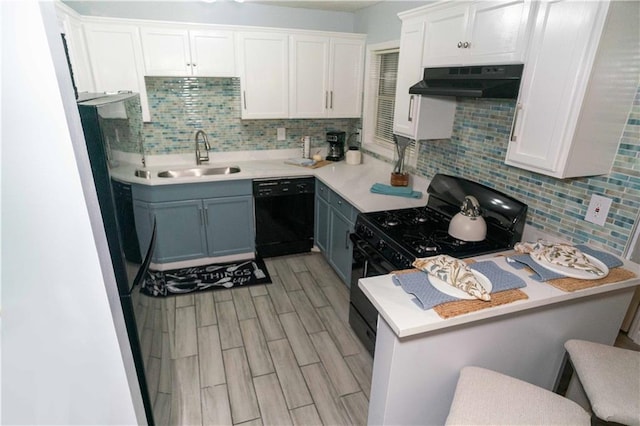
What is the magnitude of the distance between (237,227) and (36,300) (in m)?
2.67

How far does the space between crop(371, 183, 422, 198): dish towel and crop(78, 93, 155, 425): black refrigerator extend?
1856 mm

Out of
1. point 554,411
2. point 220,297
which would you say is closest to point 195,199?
point 220,297

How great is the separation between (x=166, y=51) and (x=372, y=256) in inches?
97.4

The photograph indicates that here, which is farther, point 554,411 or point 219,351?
point 219,351

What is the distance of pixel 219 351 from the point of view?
239 centimetres

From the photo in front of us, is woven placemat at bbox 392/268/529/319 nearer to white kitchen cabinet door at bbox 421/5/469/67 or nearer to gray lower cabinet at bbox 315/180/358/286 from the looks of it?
white kitchen cabinet door at bbox 421/5/469/67

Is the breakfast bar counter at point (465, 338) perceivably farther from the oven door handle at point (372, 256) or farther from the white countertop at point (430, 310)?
the oven door handle at point (372, 256)

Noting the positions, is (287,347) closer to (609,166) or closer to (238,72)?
(609,166)

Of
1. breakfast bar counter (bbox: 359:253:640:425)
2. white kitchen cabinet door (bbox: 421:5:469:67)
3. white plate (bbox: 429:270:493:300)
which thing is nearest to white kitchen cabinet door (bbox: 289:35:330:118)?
white kitchen cabinet door (bbox: 421:5:469:67)

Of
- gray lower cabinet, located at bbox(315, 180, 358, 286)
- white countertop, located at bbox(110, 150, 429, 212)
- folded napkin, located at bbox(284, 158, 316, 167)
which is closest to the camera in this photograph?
white countertop, located at bbox(110, 150, 429, 212)

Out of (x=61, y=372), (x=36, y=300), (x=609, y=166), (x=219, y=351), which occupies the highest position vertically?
(x=609, y=166)

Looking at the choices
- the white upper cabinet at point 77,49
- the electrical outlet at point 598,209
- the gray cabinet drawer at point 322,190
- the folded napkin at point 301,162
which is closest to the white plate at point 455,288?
the electrical outlet at point 598,209

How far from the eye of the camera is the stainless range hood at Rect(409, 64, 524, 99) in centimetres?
171

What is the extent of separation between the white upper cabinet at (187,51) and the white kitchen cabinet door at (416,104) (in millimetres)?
1606
